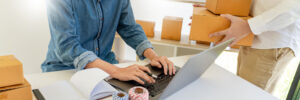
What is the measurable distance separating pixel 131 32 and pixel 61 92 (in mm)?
685

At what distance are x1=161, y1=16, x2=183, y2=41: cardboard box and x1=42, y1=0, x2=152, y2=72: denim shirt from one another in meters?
0.82

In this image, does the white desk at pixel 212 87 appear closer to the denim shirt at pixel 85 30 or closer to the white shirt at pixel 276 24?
the denim shirt at pixel 85 30

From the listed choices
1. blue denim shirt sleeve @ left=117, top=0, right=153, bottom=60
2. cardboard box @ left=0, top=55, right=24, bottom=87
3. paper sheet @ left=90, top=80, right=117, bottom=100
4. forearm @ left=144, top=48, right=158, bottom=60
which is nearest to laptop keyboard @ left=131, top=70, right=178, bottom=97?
paper sheet @ left=90, top=80, right=117, bottom=100

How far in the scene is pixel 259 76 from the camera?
1.52 m

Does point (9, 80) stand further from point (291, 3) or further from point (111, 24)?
point (291, 3)

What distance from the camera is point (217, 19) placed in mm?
1396

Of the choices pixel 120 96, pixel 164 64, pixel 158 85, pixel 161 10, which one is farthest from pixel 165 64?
pixel 161 10

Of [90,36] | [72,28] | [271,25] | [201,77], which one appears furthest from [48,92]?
[271,25]

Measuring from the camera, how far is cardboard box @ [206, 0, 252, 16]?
1.49 meters

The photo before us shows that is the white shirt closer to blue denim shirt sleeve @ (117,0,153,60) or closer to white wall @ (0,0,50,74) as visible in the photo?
blue denim shirt sleeve @ (117,0,153,60)

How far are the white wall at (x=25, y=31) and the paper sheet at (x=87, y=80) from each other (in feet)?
5.11

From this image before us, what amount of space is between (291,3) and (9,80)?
1.41 metres

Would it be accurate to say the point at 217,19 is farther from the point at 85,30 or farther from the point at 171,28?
the point at 171,28

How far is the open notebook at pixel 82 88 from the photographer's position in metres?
0.89
